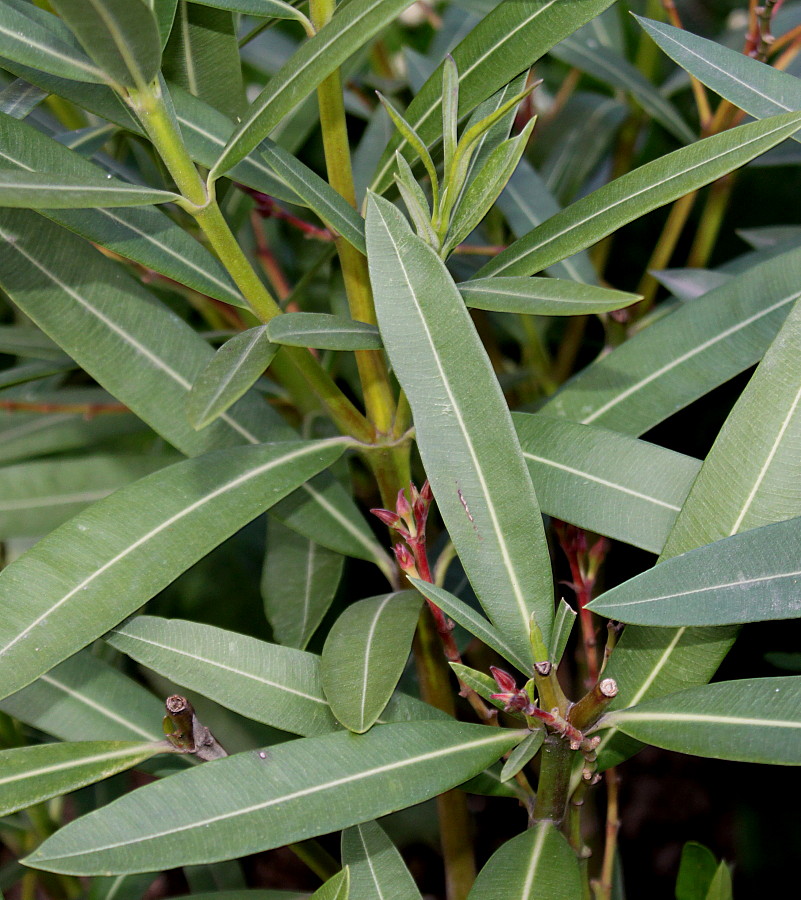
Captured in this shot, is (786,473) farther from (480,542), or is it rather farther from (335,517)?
(335,517)

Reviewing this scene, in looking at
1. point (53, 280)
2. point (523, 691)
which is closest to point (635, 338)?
point (523, 691)

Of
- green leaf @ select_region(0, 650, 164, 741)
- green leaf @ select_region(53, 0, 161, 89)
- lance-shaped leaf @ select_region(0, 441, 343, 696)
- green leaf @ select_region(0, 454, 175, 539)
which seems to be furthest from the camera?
green leaf @ select_region(0, 454, 175, 539)

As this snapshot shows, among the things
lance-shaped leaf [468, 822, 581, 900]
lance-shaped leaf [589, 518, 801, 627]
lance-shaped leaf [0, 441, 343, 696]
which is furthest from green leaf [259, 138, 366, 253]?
lance-shaped leaf [468, 822, 581, 900]

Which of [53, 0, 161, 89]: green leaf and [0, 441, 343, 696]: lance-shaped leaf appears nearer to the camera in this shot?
[53, 0, 161, 89]: green leaf

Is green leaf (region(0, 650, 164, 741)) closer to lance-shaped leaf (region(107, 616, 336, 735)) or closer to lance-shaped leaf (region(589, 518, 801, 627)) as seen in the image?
lance-shaped leaf (region(107, 616, 336, 735))

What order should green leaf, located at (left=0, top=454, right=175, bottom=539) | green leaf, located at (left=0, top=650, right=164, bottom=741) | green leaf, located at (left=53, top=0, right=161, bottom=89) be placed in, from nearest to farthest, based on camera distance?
green leaf, located at (left=53, top=0, right=161, bottom=89), green leaf, located at (left=0, top=650, right=164, bottom=741), green leaf, located at (left=0, top=454, right=175, bottom=539)

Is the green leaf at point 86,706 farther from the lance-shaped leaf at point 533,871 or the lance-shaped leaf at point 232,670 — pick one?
the lance-shaped leaf at point 533,871
